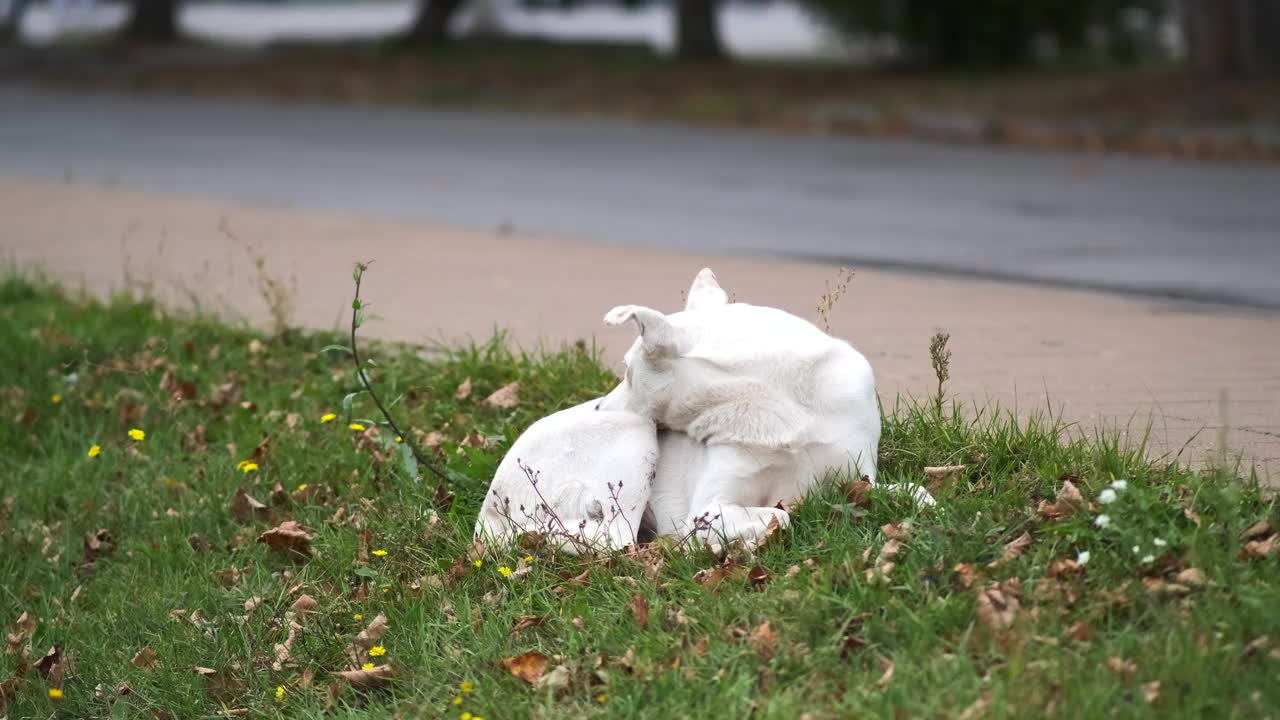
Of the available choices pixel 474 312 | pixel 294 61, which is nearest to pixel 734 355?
pixel 474 312

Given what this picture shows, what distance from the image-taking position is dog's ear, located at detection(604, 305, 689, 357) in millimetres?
4102

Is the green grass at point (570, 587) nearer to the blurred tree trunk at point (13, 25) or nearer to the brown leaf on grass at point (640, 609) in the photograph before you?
the brown leaf on grass at point (640, 609)

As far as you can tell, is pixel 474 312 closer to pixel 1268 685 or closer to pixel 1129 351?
pixel 1129 351

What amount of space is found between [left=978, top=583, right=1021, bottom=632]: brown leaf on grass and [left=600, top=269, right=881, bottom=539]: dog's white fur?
0.58 m

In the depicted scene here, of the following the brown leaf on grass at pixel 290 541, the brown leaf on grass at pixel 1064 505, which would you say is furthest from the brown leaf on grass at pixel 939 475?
the brown leaf on grass at pixel 290 541

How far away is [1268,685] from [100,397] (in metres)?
4.98

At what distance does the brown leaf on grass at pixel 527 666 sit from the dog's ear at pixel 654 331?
2.72 ft

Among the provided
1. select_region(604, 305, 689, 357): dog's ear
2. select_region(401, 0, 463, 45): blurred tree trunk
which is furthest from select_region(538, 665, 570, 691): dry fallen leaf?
select_region(401, 0, 463, 45): blurred tree trunk

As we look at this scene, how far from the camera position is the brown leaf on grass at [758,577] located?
4.23 metres

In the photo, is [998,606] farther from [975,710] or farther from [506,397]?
[506,397]

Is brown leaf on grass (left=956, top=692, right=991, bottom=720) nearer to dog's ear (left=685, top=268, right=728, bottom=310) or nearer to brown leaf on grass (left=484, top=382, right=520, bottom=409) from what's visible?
dog's ear (left=685, top=268, right=728, bottom=310)

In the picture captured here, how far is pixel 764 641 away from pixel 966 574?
530mm

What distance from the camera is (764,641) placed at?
12.9 feet

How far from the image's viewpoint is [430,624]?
446 centimetres
